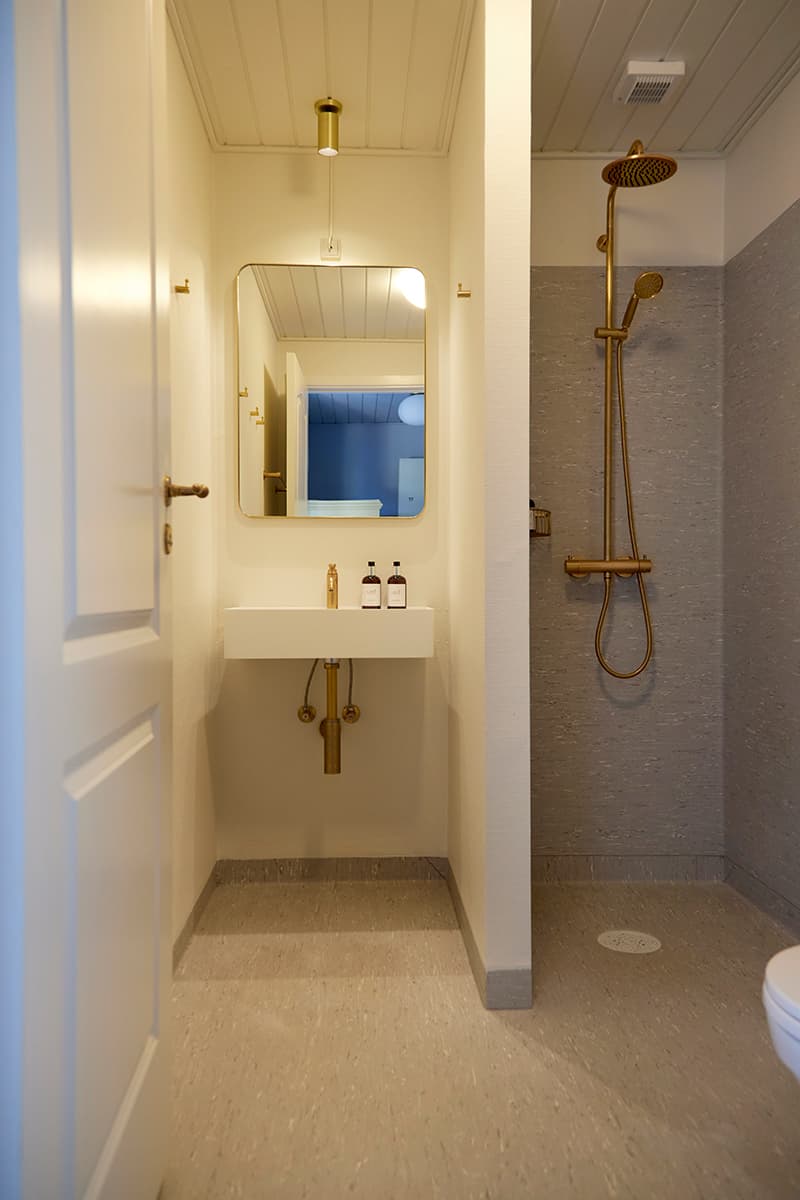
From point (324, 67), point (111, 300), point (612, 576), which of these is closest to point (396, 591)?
point (612, 576)

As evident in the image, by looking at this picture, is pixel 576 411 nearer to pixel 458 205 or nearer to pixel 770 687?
pixel 458 205

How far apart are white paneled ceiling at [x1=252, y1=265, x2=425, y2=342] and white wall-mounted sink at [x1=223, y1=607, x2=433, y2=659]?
38.5 inches

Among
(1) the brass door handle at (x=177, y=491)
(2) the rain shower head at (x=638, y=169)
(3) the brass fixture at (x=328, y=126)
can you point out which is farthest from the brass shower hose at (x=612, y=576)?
(1) the brass door handle at (x=177, y=491)

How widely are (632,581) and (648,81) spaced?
4.86ft

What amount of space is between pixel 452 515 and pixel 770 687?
3.68 ft

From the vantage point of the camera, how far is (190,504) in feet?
8.44

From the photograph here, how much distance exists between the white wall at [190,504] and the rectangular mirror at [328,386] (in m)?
0.16

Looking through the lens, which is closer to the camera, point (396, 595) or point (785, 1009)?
point (785, 1009)

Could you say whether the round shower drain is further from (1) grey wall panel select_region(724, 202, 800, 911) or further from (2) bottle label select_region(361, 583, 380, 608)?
(2) bottle label select_region(361, 583, 380, 608)

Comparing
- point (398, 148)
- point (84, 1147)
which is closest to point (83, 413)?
point (84, 1147)

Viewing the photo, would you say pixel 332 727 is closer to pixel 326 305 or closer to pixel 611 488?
pixel 611 488

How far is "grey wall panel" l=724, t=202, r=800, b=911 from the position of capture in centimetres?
255

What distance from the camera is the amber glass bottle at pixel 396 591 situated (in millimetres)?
2934

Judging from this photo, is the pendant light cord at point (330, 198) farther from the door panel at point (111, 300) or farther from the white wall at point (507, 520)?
the door panel at point (111, 300)
